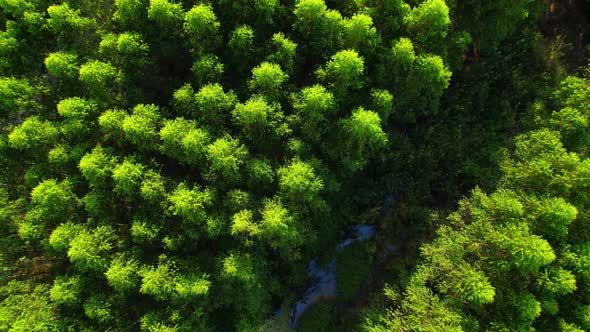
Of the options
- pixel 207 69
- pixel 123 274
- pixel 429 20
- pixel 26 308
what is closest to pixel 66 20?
pixel 207 69

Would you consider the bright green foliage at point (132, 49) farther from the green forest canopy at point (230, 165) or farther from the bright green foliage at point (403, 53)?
the bright green foliage at point (403, 53)

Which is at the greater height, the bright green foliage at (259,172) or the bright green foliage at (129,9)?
the bright green foliage at (129,9)

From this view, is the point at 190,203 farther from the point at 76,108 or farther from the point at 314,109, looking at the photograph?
the point at 76,108

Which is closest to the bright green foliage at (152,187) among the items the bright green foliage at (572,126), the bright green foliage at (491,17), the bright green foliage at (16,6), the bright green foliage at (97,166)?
the bright green foliage at (97,166)

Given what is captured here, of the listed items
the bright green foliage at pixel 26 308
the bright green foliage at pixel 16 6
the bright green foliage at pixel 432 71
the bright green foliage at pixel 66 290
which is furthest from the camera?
the bright green foliage at pixel 432 71

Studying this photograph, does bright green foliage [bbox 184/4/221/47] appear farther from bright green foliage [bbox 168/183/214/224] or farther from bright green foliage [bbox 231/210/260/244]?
bright green foliage [bbox 231/210/260/244]

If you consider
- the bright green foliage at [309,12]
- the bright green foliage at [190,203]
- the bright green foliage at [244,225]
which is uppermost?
the bright green foliage at [309,12]
